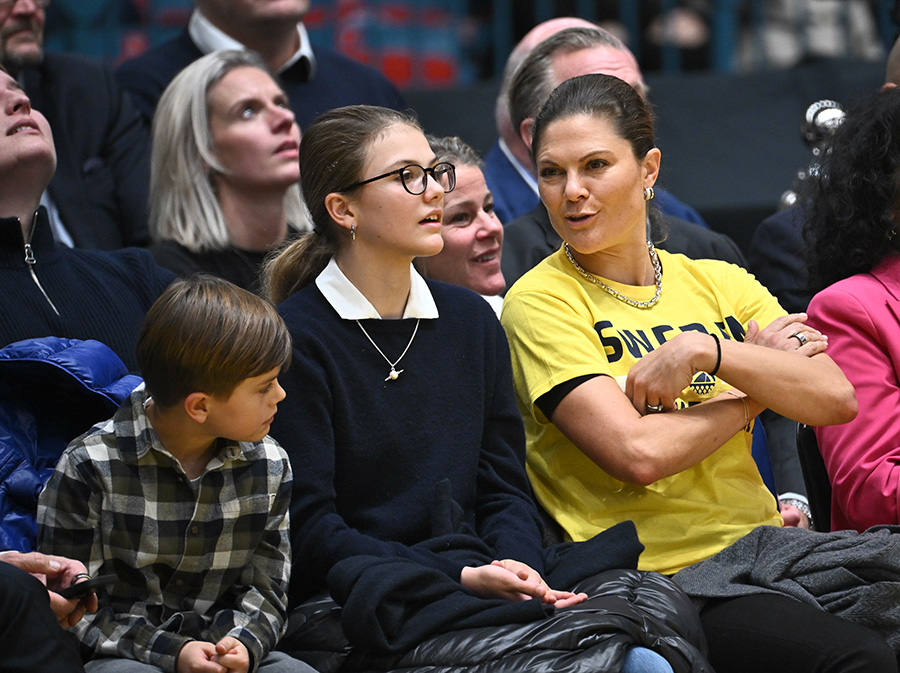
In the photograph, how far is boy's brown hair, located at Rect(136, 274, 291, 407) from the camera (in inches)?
83.4

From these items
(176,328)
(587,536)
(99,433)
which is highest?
(176,328)

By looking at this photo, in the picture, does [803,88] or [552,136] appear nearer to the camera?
[552,136]

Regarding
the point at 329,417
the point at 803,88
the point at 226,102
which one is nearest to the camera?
the point at 329,417

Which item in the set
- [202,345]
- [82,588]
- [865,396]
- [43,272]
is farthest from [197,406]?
[865,396]

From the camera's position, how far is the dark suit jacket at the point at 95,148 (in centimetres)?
377

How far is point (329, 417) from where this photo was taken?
2.37 m

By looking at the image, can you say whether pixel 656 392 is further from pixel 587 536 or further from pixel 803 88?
pixel 803 88

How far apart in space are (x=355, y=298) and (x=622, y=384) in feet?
1.84

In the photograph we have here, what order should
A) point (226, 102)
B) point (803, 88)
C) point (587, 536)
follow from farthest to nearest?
1. point (803, 88)
2. point (226, 102)
3. point (587, 536)

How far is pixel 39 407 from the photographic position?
93.0 inches

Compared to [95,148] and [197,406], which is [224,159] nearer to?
[95,148]

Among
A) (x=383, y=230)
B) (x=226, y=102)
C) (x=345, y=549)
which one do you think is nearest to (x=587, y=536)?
(x=345, y=549)

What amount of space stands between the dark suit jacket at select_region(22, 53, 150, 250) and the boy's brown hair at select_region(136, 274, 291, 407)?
5.46ft

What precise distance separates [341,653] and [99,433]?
56 centimetres
